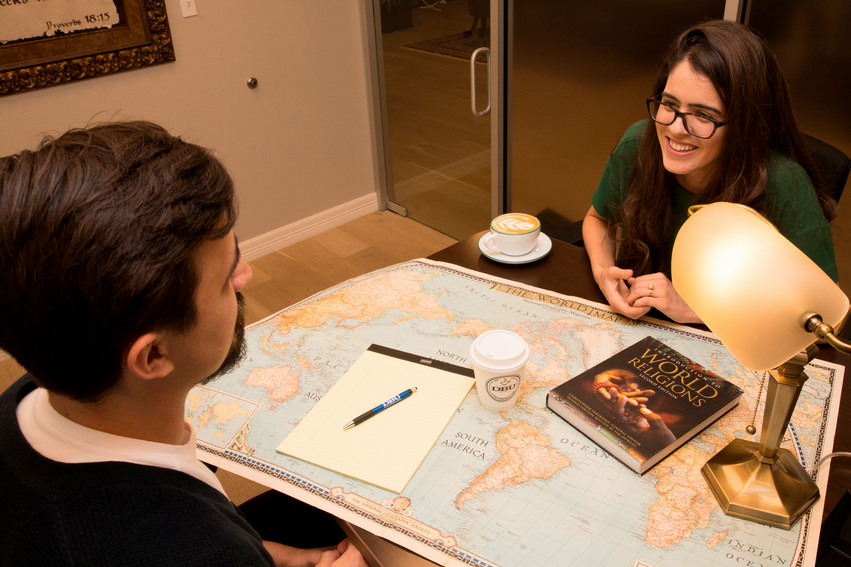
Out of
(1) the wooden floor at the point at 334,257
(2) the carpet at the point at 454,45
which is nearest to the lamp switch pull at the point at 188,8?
(2) the carpet at the point at 454,45

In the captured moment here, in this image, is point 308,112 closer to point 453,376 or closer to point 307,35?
point 307,35

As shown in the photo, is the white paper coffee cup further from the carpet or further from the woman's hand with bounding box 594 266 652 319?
the carpet

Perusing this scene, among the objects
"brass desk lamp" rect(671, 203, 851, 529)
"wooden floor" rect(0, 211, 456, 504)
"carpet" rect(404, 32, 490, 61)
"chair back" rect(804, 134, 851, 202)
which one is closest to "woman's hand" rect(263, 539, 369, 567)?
"brass desk lamp" rect(671, 203, 851, 529)

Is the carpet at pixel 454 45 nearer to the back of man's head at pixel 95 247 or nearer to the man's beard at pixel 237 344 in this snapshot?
the man's beard at pixel 237 344

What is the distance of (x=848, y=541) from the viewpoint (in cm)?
105

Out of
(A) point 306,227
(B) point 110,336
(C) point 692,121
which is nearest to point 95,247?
(B) point 110,336

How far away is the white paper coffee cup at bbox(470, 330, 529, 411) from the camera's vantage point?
989 mm

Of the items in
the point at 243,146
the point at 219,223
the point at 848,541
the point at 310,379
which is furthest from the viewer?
the point at 243,146

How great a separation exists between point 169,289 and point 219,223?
0.36 feet

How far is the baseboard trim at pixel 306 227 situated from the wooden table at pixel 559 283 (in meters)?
1.93

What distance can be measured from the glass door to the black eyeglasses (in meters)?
1.46

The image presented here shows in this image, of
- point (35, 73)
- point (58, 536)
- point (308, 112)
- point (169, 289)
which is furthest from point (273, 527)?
point (308, 112)

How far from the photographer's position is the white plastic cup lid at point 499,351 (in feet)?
3.24

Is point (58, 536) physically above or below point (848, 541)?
above
